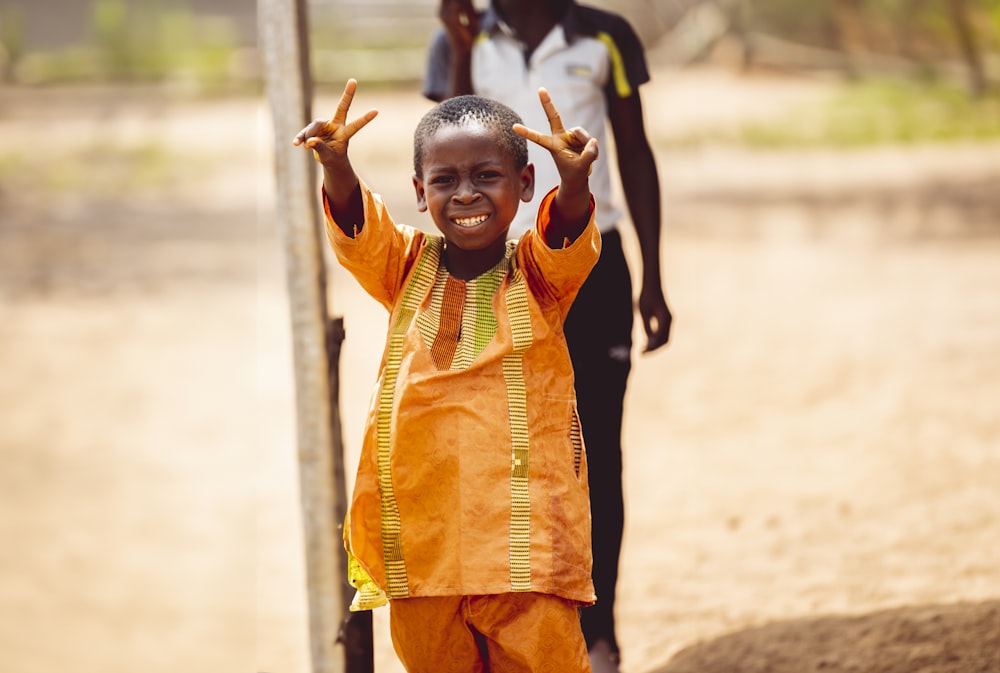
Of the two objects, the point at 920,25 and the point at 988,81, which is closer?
the point at 988,81

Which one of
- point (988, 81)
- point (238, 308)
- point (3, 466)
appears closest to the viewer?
point (3, 466)

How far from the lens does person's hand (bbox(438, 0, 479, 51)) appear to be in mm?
2635

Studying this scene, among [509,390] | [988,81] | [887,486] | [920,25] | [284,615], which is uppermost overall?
[920,25]

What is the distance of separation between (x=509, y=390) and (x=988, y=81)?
1667 centimetres

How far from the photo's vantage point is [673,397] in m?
6.75

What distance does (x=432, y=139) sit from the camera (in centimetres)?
202

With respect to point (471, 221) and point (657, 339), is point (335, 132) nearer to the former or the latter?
point (471, 221)

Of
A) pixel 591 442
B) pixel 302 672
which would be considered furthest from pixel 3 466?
pixel 591 442

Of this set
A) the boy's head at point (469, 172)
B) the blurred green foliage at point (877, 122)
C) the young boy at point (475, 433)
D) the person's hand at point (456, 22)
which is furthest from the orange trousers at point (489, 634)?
the blurred green foliage at point (877, 122)

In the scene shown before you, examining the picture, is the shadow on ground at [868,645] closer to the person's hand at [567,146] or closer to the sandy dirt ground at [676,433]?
the sandy dirt ground at [676,433]

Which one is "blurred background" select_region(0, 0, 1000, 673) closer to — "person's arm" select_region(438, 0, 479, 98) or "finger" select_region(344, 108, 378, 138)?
"person's arm" select_region(438, 0, 479, 98)

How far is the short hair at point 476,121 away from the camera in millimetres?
2018

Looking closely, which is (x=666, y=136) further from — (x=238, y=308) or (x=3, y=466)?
(x=3, y=466)

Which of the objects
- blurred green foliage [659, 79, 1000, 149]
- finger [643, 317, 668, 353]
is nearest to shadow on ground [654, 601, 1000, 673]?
finger [643, 317, 668, 353]
